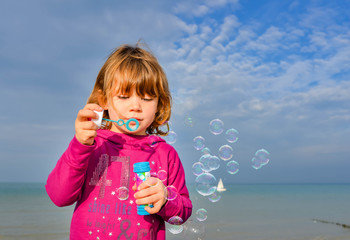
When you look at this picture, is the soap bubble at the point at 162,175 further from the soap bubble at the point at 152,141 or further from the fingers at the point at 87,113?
the fingers at the point at 87,113

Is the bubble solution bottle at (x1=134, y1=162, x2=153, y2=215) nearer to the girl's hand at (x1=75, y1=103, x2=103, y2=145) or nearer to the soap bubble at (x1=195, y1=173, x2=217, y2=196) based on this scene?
the girl's hand at (x1=75, y1=103, x2=103, y2=145)

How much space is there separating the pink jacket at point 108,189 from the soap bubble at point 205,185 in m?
1.39

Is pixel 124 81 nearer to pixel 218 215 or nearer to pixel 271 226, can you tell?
pixel 271 226

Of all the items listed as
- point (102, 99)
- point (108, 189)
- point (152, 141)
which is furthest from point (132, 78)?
point (108, 189)

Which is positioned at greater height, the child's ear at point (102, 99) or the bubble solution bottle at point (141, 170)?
the child's ear at point (102, 99)

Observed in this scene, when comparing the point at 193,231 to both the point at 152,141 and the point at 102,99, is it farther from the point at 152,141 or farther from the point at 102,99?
the point at 102,99

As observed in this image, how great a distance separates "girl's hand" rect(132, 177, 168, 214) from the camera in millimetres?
1844

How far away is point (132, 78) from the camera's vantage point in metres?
2.24

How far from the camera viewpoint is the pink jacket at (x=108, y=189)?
195 cm

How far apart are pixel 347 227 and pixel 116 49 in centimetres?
1047

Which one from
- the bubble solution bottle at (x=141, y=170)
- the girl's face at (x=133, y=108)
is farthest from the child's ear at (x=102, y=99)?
the bubble solution bottle at (x=141, y=170)

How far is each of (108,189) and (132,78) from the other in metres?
0.76

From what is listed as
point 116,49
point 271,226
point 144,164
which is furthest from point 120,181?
point 271,226

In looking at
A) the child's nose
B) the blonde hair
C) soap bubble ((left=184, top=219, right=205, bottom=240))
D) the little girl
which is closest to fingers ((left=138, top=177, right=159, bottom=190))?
the little girl
